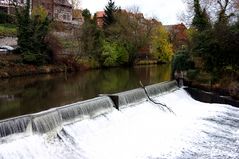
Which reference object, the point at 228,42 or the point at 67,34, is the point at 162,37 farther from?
the point at 228,42

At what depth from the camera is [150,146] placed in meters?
12.7

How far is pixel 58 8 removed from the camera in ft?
174

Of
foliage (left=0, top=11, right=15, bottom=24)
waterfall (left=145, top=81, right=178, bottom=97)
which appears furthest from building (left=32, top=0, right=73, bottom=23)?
waterfall (left=145, top=81, right=178, bottom=97)

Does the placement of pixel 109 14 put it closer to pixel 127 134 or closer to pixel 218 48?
pixel 218 48

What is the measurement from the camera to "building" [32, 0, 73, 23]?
48.4m

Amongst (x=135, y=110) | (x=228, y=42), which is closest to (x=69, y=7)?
(x=228, y=42)

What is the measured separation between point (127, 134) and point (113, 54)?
28.4m

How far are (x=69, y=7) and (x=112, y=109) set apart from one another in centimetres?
4284

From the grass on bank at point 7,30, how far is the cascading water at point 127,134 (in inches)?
999

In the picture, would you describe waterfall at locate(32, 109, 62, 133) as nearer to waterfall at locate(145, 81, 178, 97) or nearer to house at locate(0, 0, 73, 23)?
waterfall at locate(145, 81, 178, 97)

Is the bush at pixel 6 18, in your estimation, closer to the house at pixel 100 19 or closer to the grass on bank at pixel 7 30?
the grass on bank at pixel 7 30

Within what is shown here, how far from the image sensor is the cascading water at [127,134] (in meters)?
11.1

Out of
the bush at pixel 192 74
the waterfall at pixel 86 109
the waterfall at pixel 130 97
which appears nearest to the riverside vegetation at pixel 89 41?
the bush at pixel 192 74

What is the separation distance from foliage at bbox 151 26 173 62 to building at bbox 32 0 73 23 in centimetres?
1297
